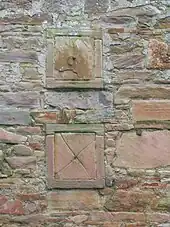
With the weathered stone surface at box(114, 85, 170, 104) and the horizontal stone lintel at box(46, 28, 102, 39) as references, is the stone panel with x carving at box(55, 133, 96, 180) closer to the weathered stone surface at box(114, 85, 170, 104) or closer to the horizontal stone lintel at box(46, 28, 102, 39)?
the weathered stone surface at box(114, 85, 170, 104)

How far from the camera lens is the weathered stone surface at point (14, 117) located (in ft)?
11.9

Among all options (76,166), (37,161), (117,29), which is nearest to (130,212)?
(76,166)

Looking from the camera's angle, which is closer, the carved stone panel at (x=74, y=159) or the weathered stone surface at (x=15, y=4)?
the carved stone panel at (x=74, y=159)

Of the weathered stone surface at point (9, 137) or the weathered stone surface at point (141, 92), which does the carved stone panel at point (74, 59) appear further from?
the weathered stone surface at point (9, 137)

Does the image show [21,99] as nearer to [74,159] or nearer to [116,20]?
[74,159]

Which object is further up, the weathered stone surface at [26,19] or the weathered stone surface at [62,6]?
the weathered stone surface at [62,6]

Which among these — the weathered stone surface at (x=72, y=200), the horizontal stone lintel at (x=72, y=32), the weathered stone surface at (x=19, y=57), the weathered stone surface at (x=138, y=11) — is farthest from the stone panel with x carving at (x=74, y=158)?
the weathered stone surface at (x=138, y=11)

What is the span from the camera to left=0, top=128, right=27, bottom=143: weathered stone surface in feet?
11.9

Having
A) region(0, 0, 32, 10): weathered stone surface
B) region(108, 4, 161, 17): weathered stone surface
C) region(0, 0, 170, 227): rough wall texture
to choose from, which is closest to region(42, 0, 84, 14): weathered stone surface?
region(0, 0, 170, 227): rough wall texture

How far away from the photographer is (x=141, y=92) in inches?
145

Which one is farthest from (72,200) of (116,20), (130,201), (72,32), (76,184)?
(116,20)

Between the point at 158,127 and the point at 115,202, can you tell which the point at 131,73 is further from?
the point at 115,202

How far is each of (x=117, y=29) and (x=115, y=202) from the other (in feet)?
3.85

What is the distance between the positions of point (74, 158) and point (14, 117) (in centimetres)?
→ 49
